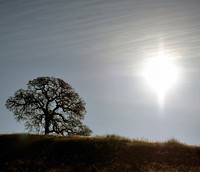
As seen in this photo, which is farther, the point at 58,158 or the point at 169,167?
the point at 58,158

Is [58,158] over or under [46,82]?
under

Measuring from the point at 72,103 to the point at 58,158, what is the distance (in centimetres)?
2978

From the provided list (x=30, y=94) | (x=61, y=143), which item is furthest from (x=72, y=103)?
(x=61, y=143)

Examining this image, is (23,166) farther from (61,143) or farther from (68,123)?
(68,123)

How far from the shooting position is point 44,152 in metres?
28.7

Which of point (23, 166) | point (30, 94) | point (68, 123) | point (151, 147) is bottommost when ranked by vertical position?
point (23, 166)

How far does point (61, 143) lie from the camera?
30938 millimetres

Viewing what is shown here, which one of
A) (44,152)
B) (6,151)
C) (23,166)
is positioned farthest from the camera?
(6,151)

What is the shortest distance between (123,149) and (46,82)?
3060cm

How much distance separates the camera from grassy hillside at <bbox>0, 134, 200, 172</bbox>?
915 inches

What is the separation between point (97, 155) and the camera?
26.7 metres

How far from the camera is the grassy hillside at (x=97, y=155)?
23250mm

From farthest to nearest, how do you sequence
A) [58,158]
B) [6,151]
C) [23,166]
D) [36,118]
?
[36,118] < [6,151] < [58,158] < [23,166]

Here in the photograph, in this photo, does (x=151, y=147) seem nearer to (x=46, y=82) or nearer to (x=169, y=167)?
(x=169, y=167)
